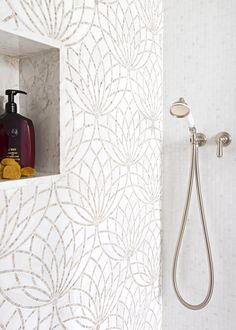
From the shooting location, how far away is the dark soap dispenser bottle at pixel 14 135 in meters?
0.81

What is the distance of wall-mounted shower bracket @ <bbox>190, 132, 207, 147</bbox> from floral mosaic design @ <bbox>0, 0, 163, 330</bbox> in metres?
0.17

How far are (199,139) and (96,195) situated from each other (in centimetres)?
53

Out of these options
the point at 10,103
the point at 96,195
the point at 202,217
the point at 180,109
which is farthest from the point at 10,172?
the point at 202,217

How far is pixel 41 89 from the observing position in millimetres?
914

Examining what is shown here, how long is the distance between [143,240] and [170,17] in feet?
3.11

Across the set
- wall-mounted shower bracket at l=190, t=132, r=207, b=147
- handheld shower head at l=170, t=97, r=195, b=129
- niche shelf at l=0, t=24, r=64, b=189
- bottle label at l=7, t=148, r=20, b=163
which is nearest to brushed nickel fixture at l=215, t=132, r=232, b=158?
wall-mounted shower bracket at l=190, t=132, r=207, b=147

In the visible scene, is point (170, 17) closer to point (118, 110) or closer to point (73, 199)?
point (118, 110)

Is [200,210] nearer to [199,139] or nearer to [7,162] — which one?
[199,139]

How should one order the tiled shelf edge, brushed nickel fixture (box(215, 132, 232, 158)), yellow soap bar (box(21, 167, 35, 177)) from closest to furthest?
the tiled shelf edge
yellow soap bar (box(21, 167, 35, 177))
brushed nickel fixture (box(215, 132, 232, 158))

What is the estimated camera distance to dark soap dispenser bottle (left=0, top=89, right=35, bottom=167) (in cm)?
81

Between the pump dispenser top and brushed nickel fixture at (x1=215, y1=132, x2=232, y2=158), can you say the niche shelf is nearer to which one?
the pump dispenser top

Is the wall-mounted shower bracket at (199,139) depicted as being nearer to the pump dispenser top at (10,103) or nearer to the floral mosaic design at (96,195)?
the floral mosaic design at (96,195)

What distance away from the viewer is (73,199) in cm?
98

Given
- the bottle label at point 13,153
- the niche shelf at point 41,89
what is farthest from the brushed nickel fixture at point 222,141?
the bottle label at point 13,153
